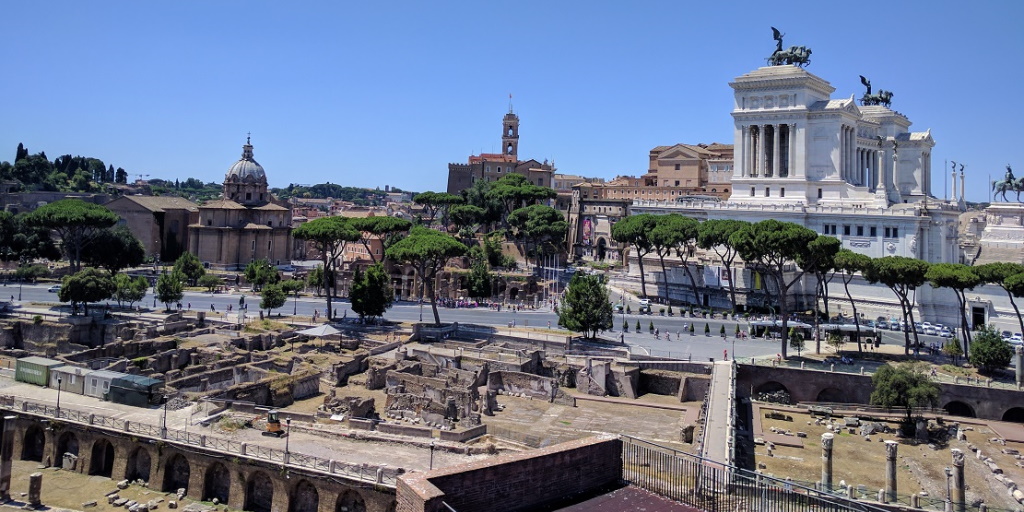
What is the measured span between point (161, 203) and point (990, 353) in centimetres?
8431

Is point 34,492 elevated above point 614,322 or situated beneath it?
situated beneath

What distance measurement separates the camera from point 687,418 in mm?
36562

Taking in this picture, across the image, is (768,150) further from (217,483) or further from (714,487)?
(714,487)

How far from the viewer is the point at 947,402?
132 ft

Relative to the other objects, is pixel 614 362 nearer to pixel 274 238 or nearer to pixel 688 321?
pixel 688 321

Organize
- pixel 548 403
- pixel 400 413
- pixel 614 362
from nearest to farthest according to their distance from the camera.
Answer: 1. pixel 400 413
2. pixel 548 403
3. pixel 614 362

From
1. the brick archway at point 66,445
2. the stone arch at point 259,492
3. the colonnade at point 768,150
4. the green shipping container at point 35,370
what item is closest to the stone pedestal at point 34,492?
the brick archway at point 66,445

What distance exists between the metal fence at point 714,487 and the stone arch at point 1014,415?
25216mm

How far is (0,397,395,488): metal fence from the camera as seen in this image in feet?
82.0

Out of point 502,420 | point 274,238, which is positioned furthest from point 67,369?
point 274,238

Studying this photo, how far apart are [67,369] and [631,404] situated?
2603 cm

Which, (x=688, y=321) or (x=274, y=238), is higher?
(x=274, y=238)

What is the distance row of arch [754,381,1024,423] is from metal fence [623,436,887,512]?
79.1 feet

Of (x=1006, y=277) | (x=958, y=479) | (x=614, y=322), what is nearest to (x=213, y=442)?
(x=958, y=479)
